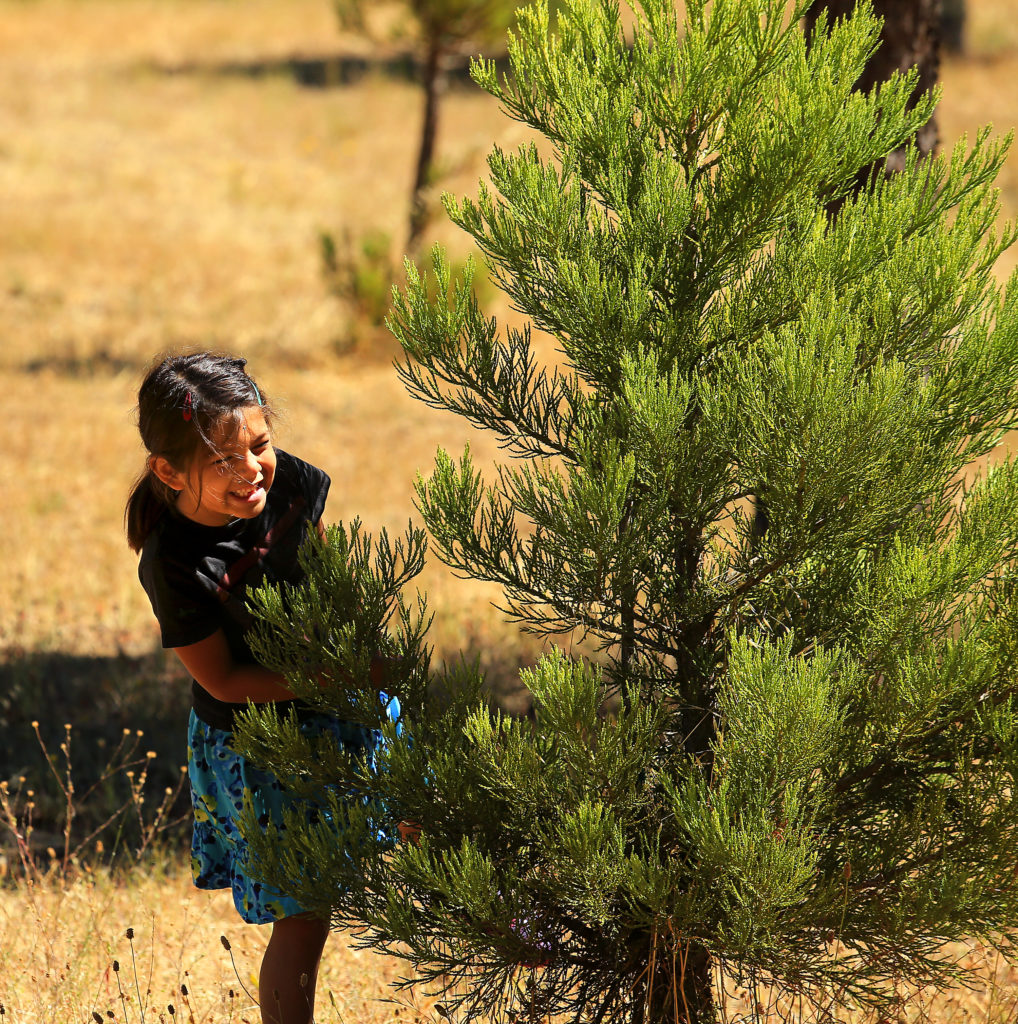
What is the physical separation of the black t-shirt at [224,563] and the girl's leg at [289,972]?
45cm

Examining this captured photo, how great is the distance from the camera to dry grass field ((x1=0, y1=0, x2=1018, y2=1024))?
3326 millimetres

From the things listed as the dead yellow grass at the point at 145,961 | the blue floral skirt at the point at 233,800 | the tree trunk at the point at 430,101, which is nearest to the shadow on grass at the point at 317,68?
the tree trunk at the point at 430,101

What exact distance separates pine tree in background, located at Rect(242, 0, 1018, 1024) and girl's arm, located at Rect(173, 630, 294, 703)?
0.20ft

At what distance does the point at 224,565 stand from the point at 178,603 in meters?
0.14

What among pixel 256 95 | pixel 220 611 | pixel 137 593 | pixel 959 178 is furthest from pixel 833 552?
pixel 256 95

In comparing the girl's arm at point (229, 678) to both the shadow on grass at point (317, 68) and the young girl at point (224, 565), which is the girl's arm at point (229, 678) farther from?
the shadow on grass at point (317, 68)

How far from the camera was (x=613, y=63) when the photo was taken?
2238 millimetres

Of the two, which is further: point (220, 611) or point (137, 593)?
point (137, 593)

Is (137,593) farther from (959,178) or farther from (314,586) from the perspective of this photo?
(959,178)

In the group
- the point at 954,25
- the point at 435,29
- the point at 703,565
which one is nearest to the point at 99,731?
the point at 703,565

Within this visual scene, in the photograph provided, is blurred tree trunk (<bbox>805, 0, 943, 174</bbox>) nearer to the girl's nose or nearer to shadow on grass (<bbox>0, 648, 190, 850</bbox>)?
the girl's nose

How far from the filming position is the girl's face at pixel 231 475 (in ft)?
7.47

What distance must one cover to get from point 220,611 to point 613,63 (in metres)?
1.35

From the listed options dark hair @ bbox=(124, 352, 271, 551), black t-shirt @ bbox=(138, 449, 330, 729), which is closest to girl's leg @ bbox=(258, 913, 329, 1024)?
black t-shirt @ bbox=(138, 449, 330, 729)
